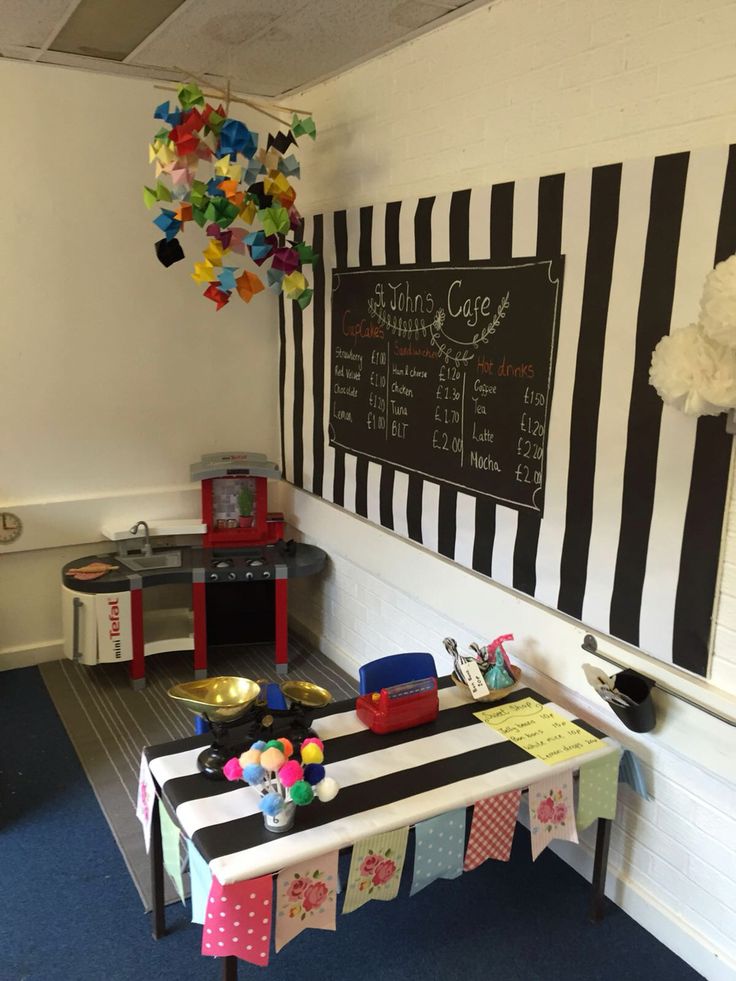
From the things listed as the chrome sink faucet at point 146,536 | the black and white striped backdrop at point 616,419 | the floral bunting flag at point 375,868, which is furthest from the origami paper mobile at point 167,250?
the floral bunting flag at point 375,868

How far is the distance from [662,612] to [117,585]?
87.0 inches

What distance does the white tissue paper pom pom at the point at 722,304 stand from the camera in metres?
1.53

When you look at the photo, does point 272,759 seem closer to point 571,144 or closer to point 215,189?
point 571,144

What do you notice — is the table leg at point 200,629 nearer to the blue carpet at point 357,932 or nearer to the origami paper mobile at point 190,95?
the blue carpet at point 357,932

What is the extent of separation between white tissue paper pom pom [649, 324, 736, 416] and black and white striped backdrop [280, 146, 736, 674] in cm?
23

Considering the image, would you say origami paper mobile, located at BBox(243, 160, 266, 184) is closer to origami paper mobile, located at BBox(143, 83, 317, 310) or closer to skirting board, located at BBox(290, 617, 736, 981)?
origami paper mobile, located at BBox(143, 83, 317, 310)

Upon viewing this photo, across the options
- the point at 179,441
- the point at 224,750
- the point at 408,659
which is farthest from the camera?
the point at 179,441

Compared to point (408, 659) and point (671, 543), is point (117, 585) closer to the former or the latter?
point (408, 659)

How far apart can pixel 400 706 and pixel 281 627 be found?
1.49 m

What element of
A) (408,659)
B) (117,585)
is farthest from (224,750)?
(117,585)

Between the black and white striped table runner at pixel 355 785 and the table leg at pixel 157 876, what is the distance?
0.49 ft

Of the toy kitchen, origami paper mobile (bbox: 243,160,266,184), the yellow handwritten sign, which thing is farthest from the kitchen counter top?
origami paper mobile (bbox: 243,160,266,184)

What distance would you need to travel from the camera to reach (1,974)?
6.58 feet

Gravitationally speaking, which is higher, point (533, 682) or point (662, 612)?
point (662, 612)
